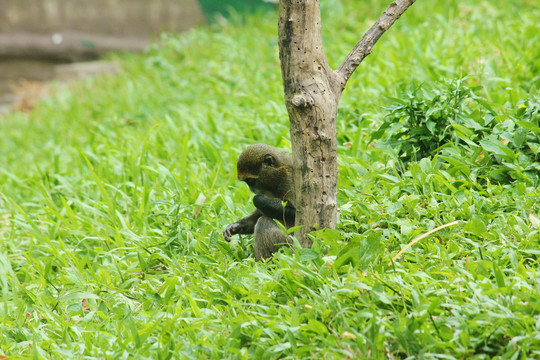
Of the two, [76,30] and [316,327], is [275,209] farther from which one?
[76,30]

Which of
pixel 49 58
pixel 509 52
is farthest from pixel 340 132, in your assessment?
pixel 49 58

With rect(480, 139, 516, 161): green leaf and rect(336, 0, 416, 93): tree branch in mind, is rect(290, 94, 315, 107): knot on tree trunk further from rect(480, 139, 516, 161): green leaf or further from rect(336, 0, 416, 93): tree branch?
rect(480, 139, 516, 161): green leaf

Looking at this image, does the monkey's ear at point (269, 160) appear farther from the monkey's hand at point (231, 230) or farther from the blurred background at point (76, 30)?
the blurred background at point (76, 30)

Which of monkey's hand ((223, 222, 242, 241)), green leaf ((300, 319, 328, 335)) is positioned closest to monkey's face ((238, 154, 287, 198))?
monkey's hand ((223, 222, 242, 241))

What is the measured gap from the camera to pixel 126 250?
4.12 meters

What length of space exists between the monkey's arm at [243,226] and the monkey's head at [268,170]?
7.8 inches

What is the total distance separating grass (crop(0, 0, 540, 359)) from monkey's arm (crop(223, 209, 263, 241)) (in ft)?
0.31

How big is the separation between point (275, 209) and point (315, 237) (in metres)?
0.44

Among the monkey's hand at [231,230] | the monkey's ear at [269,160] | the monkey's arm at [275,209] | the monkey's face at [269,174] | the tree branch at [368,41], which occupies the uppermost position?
the tree branch at [368,41]

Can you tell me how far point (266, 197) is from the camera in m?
3.61

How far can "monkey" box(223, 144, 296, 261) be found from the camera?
11.3 ft

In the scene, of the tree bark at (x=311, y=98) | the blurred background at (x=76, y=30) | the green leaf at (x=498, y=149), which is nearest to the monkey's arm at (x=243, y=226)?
the tree bark at (x=311, y=98)

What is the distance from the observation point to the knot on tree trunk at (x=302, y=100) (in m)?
2.97

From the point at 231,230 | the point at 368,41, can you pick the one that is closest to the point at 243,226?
the point at 231,230
